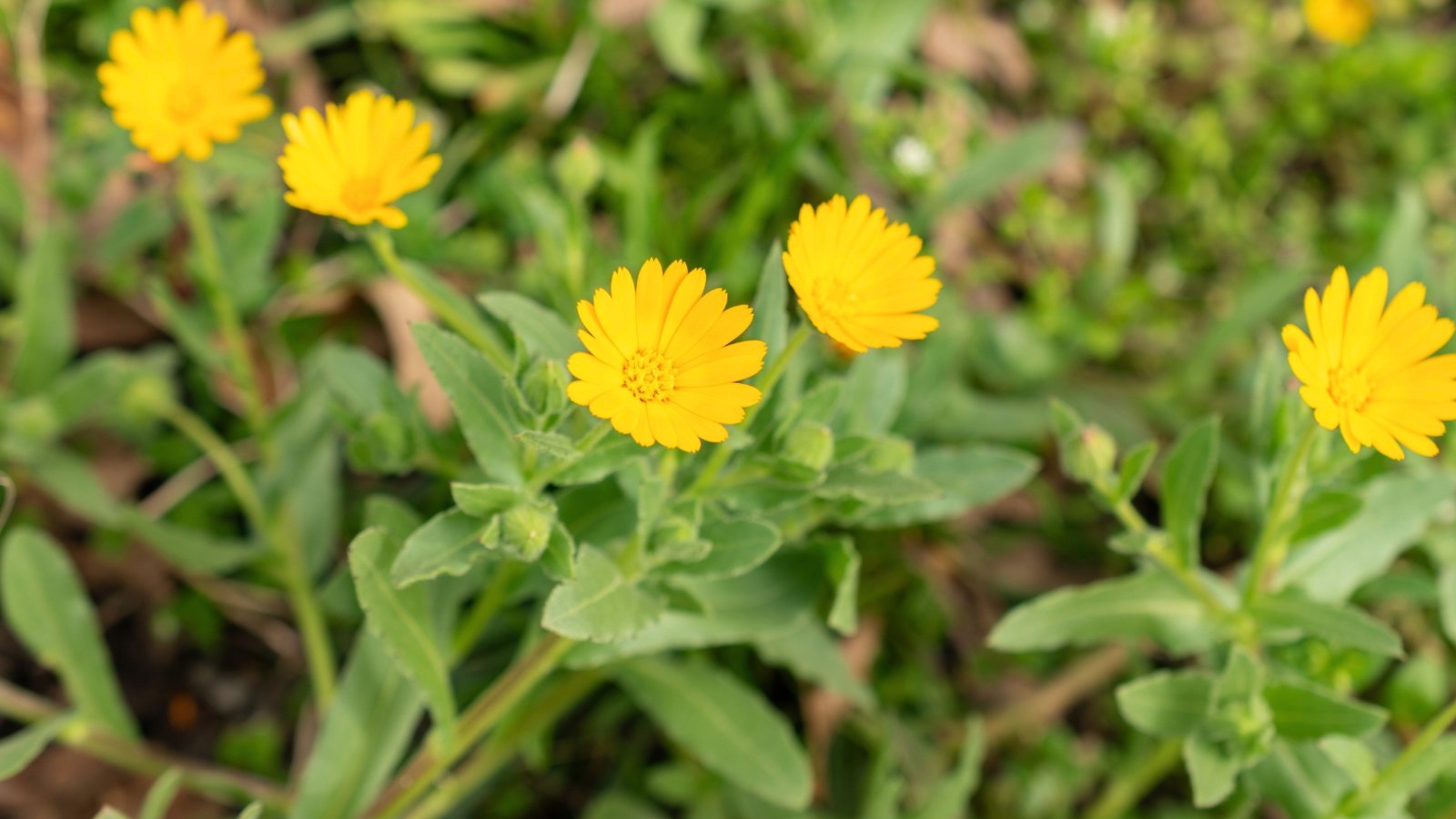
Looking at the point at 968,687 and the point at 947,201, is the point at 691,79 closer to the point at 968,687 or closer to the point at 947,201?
the point at 947,201

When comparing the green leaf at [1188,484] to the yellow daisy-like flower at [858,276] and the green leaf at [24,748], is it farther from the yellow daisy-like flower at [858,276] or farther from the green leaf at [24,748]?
the green leaf at [24,748]

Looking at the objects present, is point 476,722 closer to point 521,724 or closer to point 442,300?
point 521,724

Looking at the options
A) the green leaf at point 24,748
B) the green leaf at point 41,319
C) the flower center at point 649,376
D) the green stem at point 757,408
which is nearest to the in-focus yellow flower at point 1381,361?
the green stem at point 757,408

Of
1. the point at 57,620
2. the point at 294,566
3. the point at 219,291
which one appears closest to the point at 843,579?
the point at 294,566

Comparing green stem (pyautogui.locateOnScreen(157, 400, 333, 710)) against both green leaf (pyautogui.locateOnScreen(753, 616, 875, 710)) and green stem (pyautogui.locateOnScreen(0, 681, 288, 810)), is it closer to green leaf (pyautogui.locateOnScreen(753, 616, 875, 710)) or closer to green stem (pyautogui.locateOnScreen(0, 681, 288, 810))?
green stem (pyautogui.locateOnScreen(0, 681, 288, 810))

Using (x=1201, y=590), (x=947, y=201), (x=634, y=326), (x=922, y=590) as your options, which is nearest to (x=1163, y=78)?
(x=947, y=201)

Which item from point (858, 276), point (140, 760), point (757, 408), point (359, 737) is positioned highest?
point (858, 276)
